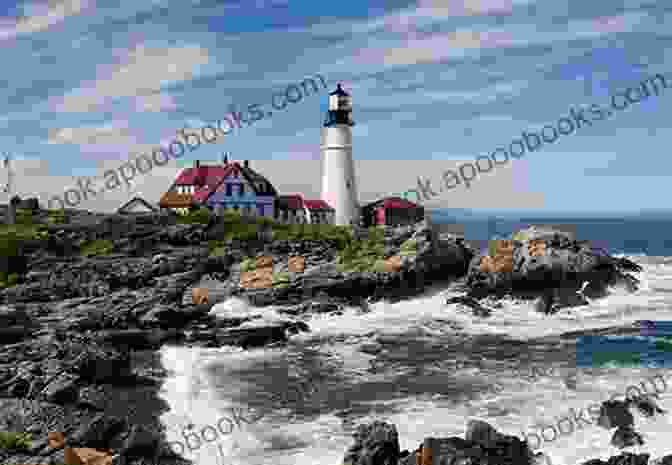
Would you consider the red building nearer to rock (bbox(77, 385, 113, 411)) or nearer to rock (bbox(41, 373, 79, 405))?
rock (bbox(77, 385, 113, 411))

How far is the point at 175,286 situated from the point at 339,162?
24.0 meters

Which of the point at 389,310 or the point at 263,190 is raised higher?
the point at 263,190

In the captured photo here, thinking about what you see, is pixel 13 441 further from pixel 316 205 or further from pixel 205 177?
pixel 205 177

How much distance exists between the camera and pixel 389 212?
66.1 m

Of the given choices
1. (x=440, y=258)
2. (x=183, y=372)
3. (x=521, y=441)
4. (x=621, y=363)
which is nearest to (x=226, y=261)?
(x=440, y=258)

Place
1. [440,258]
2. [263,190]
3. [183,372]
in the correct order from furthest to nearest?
[263,190]
[440,258]
[183,372]

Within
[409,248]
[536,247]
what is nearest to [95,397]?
[409,248]

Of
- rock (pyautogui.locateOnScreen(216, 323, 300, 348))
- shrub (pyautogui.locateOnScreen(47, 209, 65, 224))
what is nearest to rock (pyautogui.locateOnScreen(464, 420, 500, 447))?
rock (pyautogui.locateOnScreen(216, 323, 300, 348))

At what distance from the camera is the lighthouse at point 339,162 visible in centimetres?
5797

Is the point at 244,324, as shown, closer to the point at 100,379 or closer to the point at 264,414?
the point at 100,379

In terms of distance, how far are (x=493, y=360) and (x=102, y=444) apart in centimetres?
1597

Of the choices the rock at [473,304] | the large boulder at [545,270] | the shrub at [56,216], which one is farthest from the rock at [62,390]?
the shrub at [56,216]

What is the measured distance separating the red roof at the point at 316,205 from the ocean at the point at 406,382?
79.9 ft

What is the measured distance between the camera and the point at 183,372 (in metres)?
24.4
